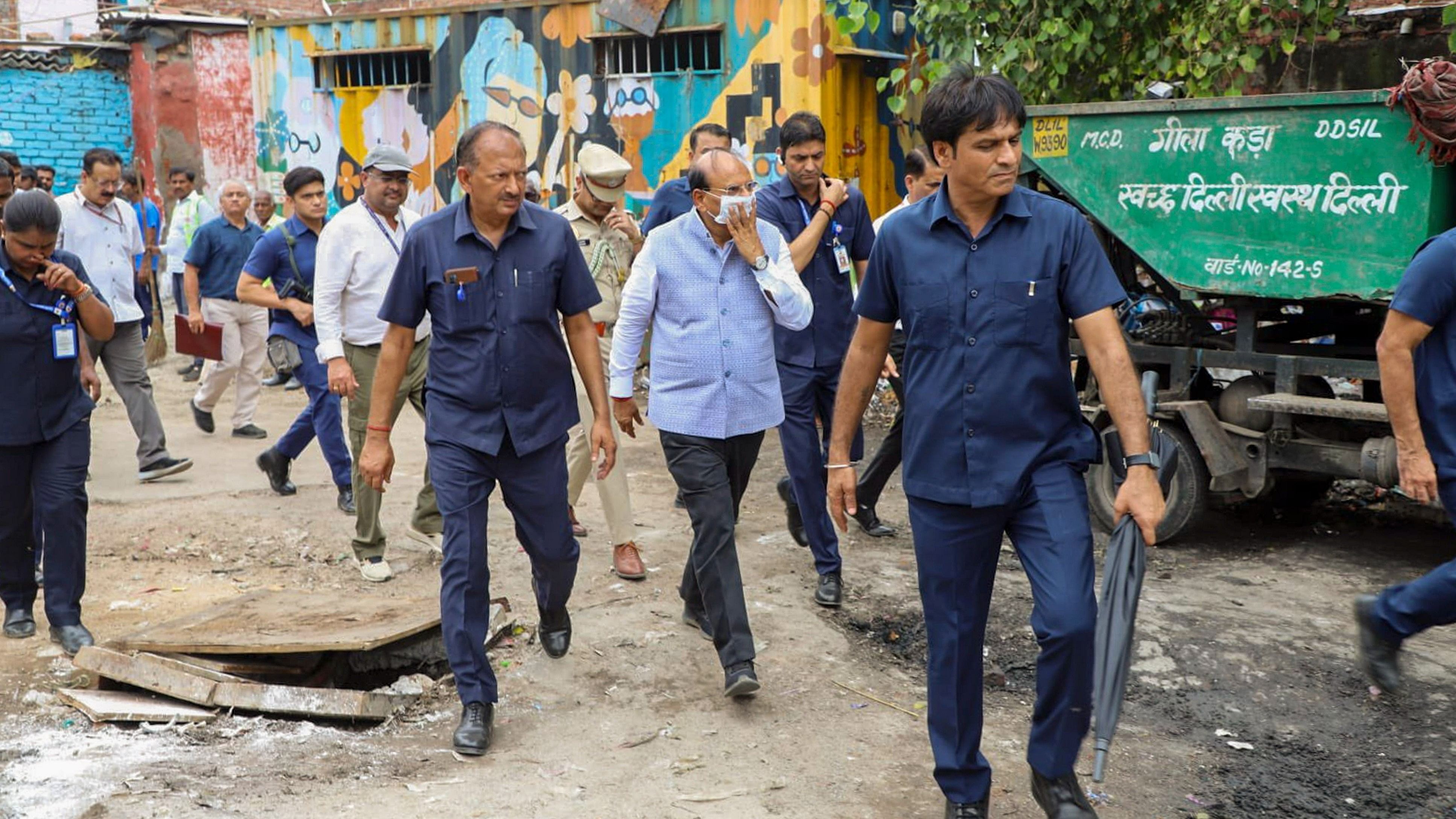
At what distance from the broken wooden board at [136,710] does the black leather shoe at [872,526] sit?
10.9ft

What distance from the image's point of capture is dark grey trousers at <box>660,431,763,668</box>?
4773 millimetres

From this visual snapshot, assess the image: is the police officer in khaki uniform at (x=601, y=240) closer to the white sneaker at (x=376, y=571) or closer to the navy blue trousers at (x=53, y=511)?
the white sneaker at (x=376, y=571)

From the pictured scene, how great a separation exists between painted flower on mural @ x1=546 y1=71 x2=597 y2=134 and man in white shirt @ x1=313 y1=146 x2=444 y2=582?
7458 millimetres

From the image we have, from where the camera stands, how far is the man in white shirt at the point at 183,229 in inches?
510

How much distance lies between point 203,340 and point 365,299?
13.2 feet

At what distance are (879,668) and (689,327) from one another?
4.85 ft

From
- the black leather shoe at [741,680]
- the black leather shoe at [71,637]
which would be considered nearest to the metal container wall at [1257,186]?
the black leather shoe at [741,680]

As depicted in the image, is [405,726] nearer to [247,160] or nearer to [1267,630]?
[1267,630]

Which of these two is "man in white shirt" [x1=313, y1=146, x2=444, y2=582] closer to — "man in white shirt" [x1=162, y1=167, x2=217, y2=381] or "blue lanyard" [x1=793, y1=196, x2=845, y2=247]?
"blue lanyard" [x1=793, y1=196, x2=845, y2=247]

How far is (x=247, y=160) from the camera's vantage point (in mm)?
17953

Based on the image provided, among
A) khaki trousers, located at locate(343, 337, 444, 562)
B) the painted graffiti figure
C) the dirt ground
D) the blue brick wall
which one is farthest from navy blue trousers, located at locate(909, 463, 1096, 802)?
the blue brick wall

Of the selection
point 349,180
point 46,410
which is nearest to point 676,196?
point 46,410

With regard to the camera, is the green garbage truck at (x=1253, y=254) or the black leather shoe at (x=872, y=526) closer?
the green garbage truck at (x=1253, y=254)

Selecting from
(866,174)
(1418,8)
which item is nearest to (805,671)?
(1418,8)
